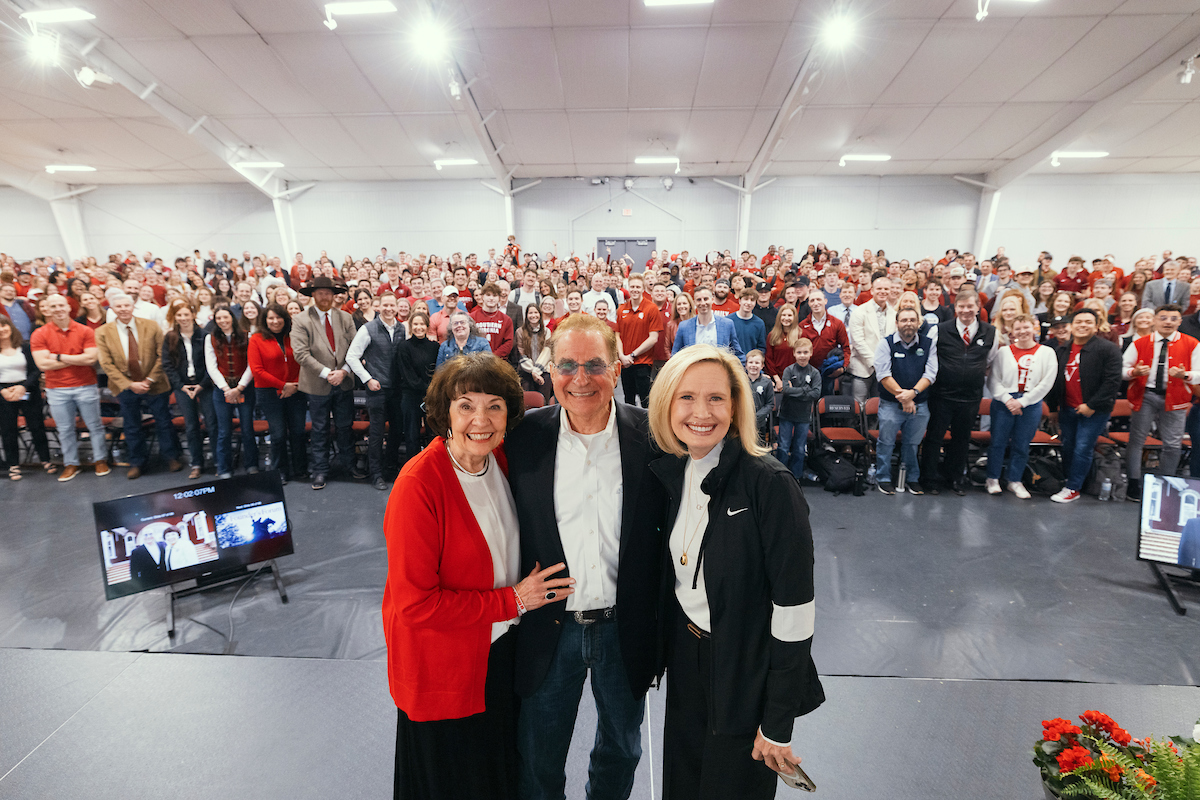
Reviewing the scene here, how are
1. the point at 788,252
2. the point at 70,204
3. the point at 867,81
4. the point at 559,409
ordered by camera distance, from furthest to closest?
the point at 70,204, the point at 788,252, the point at 867,81, the point at 559,409

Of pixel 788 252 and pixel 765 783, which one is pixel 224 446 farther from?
pixel 788 252

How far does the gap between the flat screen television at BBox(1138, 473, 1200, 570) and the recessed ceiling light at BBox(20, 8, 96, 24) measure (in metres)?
12.4

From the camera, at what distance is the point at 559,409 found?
5.05 feet

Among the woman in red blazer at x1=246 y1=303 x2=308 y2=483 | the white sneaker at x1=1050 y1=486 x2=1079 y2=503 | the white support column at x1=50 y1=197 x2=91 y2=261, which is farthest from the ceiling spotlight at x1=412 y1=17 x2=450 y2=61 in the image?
the white support column at x1=50 y1=197 x2=91 y2=261

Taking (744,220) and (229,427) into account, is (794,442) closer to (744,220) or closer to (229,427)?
(229,427)

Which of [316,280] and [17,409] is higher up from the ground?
[316,280]

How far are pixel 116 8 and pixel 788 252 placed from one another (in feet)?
42.2

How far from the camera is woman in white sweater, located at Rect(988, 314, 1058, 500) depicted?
14.1ft

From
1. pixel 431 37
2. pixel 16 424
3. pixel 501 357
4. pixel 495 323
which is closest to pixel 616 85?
pixel 431 37

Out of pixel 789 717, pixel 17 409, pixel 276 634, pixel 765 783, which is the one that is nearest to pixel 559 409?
pixel 789 717

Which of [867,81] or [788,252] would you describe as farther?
[788,252]

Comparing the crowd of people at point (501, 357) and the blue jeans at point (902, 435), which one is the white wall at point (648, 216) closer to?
the crowd of people at point (501, 357)

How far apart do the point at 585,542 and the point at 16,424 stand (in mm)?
6894

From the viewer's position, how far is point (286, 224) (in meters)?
14.6
